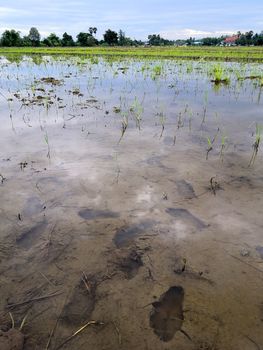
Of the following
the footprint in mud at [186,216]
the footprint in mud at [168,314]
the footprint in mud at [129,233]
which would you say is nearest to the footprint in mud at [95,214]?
the footprint in mud at [129,233]

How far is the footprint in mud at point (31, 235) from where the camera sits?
2.39m

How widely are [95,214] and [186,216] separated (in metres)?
0.86

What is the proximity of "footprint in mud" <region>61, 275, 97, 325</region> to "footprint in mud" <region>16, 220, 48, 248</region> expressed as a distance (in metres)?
0.62

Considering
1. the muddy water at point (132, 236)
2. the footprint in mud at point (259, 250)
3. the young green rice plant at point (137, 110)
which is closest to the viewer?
the muddy water at point (132, 236)

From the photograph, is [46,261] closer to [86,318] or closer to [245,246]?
[86,318]

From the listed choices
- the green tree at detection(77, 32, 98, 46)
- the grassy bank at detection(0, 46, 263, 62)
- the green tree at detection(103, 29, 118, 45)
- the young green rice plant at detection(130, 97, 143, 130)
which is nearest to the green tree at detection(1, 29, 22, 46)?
the green tree at detection(77, 32, 98, 46)

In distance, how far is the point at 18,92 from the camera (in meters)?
8.91

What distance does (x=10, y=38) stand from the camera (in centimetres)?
6144

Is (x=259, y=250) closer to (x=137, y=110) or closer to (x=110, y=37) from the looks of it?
(x=137, y=110)

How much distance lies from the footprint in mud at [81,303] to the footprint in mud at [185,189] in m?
1.44

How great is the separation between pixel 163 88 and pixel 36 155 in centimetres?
642

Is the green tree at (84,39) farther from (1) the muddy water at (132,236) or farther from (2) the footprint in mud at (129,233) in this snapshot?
(2) the footprint in mud at (129,233)

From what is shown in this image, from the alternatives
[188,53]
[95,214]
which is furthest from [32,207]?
[188,53]

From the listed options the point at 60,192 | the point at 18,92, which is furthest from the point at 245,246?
the point at 18,92
